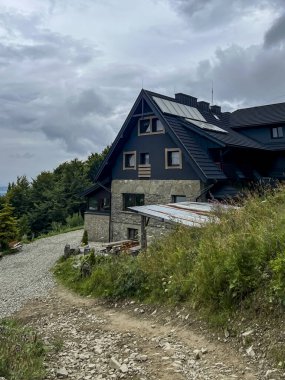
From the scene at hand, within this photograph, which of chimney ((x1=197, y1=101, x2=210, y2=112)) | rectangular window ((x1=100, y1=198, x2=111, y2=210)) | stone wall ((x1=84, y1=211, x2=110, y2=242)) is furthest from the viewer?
chimney ((x1=197, y1=101, x2=210, y2=112))

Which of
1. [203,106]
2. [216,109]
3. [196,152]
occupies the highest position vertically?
[216,109]

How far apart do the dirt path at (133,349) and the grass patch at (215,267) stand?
0.58m

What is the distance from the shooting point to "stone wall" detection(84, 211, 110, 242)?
23797mm

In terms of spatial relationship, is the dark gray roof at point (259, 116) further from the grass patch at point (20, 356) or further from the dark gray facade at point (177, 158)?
the grass patch at point (20, 356)

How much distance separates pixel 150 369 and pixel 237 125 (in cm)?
2343

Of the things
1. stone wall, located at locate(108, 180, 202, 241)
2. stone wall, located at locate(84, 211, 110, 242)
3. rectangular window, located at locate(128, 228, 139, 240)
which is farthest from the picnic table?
stone wall, located at locate(84, 211, 110, 242)

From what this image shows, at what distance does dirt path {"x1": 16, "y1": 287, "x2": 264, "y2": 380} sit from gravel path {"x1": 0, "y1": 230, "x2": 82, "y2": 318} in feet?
10.7

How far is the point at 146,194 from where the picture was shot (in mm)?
21312

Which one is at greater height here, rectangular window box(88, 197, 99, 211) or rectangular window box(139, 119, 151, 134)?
rectangular window box(139, 119, 151, 134)

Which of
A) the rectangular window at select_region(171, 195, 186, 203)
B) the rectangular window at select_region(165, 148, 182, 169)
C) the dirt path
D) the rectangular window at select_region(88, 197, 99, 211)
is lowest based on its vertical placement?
the dirt path

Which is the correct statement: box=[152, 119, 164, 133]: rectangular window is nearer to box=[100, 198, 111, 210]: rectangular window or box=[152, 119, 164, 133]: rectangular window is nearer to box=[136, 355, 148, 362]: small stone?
box=[100, 198, 111, 210]: rectangular window

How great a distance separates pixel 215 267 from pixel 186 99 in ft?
65.3

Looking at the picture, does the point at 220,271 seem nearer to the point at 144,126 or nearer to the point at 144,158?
the point at 144,158

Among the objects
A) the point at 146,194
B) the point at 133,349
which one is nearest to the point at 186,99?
the point at 146,194
